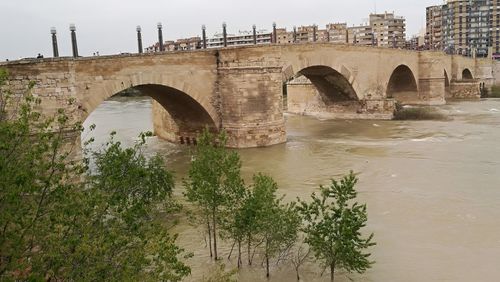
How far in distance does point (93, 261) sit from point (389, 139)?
16973mm

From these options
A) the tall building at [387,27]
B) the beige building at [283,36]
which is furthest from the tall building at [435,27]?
the beige building at [283,36]

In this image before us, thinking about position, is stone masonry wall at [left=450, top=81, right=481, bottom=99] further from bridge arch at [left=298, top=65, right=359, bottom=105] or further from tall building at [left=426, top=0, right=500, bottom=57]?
tall building at [left=426, top=0, right=500, bottom=57]

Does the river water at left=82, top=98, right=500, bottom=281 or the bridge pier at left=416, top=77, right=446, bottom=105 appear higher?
the bridge pier at left=416, top=77, right=446, bottom=105

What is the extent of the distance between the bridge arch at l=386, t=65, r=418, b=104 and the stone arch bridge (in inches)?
187

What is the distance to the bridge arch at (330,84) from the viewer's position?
23875 millimetres

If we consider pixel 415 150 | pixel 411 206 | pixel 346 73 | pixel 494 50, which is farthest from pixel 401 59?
pixel 494 50

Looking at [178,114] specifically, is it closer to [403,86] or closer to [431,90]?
[403,86]

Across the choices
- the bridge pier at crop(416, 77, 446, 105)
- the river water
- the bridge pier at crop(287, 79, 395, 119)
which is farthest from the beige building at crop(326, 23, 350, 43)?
the river water

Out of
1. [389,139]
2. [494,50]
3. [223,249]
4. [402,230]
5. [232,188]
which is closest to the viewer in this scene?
[232,188]

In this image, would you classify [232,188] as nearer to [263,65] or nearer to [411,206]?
[411,206]

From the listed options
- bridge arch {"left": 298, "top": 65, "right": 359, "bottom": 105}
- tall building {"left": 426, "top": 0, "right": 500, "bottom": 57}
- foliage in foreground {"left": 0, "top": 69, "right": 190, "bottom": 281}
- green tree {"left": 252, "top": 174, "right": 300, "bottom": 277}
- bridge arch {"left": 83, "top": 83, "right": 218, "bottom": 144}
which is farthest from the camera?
tall building {"left": 426, "top": 0, "right": 500, "bottom": 57}

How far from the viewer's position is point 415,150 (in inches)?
674

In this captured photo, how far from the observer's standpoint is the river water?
7.78m

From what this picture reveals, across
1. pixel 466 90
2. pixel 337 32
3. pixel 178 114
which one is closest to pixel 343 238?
pixel 178 114
